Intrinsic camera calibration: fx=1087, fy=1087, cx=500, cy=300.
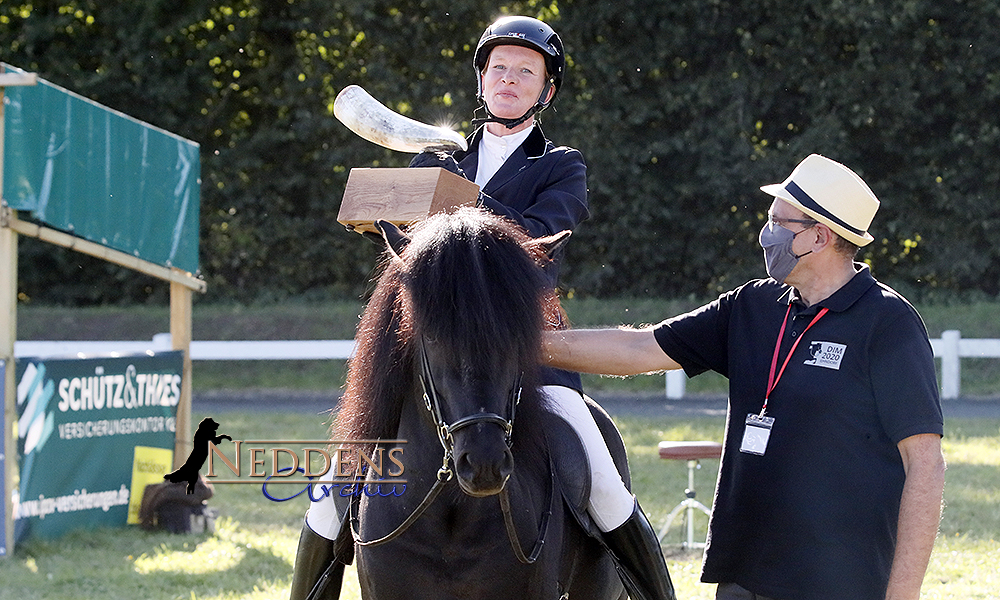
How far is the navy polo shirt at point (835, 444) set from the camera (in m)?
3.51

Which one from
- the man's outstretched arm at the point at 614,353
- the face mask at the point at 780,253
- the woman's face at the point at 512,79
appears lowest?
the man's outstretched arm at the point at 614,353

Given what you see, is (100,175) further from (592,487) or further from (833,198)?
(833,198)

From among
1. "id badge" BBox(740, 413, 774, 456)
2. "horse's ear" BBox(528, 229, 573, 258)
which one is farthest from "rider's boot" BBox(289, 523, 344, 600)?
"id badge" BBox(740, 413, 774, 456)

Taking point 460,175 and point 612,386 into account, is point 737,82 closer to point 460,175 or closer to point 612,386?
point 612,386

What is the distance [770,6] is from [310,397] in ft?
39.9

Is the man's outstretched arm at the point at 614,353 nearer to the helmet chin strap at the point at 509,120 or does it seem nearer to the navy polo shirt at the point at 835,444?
the navy polo shirt at the point at 835,444

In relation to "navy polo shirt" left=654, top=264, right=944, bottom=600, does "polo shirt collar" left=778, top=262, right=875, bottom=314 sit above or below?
above

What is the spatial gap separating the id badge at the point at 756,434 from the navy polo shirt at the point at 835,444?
4 centimetres

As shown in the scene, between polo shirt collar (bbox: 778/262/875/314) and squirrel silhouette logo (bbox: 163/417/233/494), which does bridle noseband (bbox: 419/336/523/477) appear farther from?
squirrel silhouette logo (bbox: 163/417/233/494)

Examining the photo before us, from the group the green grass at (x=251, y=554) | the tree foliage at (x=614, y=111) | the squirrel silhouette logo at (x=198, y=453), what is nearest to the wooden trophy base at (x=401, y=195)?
the squirrel silhouette logo at (x=198, y=453)

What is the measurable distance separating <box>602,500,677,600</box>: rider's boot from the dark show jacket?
57 cm

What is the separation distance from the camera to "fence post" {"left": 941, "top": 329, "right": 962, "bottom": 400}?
16047 mm

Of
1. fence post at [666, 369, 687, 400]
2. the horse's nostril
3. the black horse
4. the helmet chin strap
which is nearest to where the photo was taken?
the horse's nostril

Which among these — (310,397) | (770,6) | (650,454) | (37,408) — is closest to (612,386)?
(310,397)
